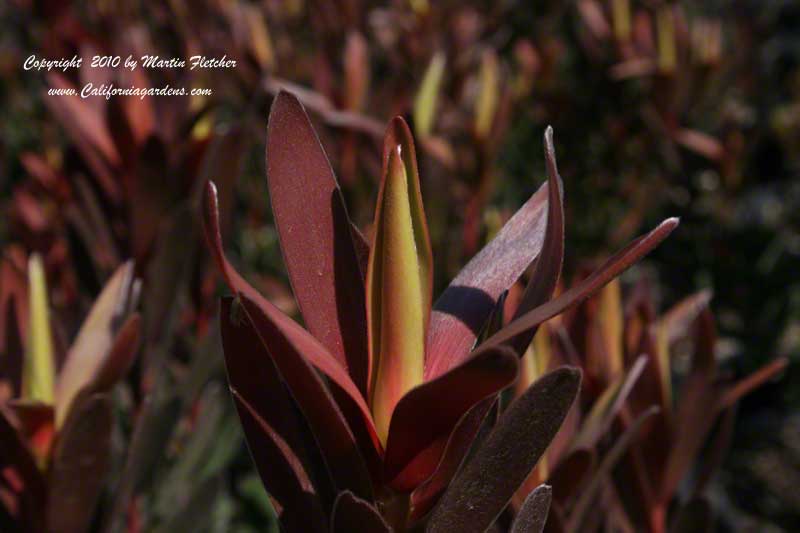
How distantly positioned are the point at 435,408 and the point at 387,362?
0.16 feet

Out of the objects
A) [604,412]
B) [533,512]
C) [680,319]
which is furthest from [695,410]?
[533,512]

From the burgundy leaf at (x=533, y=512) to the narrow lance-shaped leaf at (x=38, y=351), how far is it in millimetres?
503

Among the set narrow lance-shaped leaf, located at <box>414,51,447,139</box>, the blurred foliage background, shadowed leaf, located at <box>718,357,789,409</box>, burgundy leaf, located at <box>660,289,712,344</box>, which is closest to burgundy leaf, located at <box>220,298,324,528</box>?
the blurred foliage background

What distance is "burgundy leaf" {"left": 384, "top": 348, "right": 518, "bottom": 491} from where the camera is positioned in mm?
536

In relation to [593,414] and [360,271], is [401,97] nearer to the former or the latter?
[593,414]

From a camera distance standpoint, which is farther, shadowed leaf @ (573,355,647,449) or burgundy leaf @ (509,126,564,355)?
shadowed leaf @ (573,355,647,449)

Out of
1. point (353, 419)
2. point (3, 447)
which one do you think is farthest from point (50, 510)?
point (353, 419)

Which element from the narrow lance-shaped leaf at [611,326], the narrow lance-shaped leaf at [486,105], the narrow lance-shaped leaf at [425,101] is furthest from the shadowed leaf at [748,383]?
the narrow lance-shaped leaf at [486,105]

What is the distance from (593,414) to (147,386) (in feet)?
2.32

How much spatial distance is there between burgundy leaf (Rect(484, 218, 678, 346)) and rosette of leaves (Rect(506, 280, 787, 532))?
15.1 inches

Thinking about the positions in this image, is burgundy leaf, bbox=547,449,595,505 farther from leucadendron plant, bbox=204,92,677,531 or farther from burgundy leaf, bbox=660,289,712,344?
burgundy leaf, bbox=660,289,712,344

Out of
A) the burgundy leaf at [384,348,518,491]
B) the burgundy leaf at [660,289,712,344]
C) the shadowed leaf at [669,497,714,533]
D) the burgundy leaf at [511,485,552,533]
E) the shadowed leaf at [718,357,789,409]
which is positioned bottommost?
the shadowed leaf at [669,497,714,533]

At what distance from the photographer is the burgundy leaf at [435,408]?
0.54 metres

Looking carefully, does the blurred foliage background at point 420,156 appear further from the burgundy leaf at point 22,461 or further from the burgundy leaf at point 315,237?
the burgundy leaf at point 315,237
